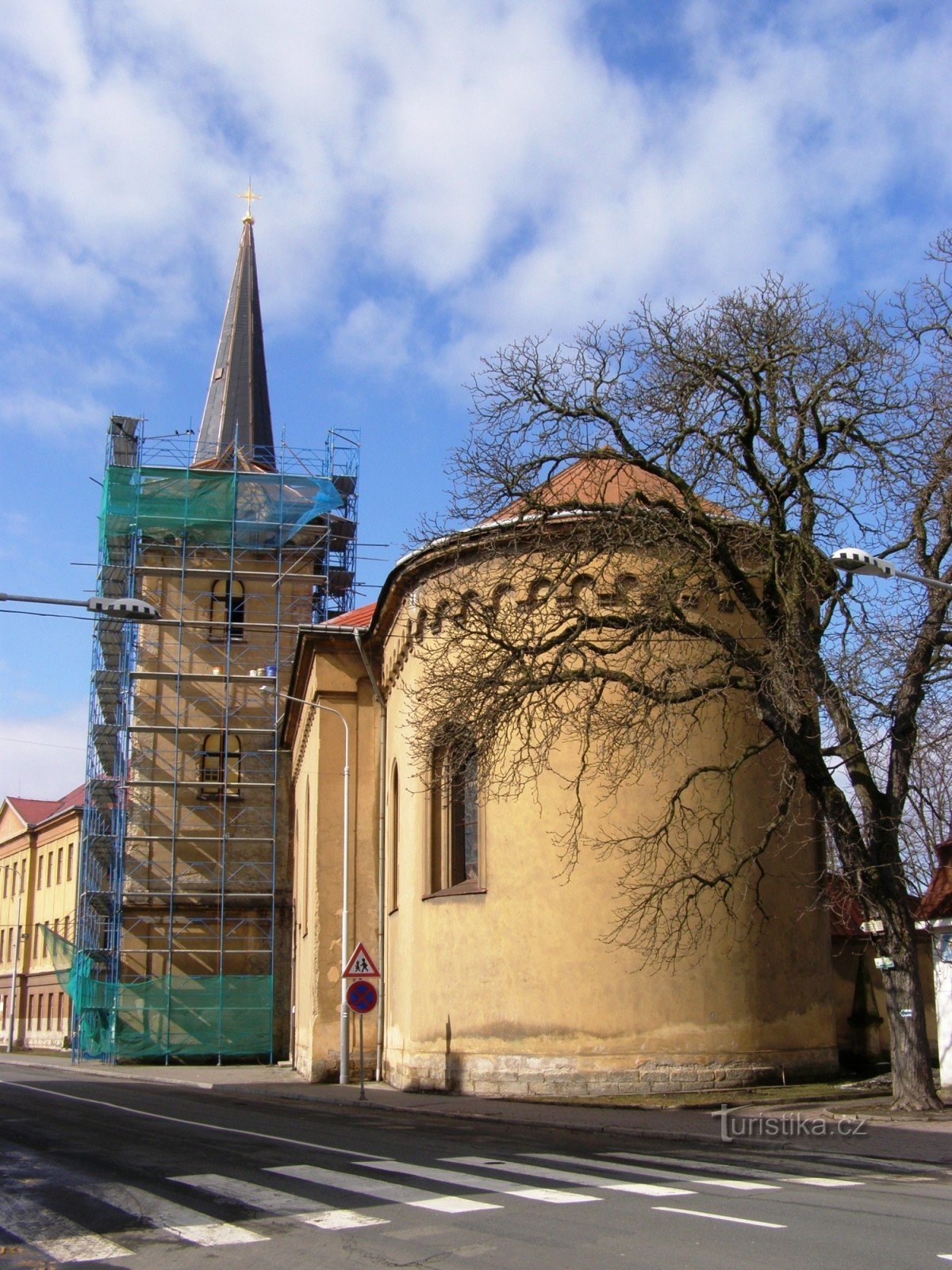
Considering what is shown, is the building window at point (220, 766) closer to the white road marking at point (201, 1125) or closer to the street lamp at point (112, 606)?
the white road marking at point (201, 1125)

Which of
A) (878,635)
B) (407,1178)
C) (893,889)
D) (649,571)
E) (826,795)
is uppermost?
(649,571)

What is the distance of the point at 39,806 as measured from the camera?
66.8 metres

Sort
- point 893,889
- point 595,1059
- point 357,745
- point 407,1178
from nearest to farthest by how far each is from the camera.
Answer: point 407,1178 < point 893,889 < point 595,1059 < point 357,745

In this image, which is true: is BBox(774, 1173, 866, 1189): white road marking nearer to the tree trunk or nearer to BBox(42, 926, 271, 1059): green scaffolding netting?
the tree trunk

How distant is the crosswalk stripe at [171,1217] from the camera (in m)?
8.02

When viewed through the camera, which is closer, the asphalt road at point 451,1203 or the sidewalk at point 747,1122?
the asphalt road at point 451,1203

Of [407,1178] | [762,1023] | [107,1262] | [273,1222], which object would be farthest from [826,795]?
[107,1262]

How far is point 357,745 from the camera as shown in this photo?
87.8ft

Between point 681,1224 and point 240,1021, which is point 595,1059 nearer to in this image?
point 681,1224

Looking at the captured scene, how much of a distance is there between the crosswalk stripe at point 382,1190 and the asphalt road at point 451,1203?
25 millimetres

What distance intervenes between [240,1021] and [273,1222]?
2942 centimetres

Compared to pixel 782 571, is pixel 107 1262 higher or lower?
lower

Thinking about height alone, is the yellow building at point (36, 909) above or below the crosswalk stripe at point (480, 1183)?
above

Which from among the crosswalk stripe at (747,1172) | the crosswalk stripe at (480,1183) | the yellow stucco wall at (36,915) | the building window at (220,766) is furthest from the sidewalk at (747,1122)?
the yellow stucco wall at (36,915)
